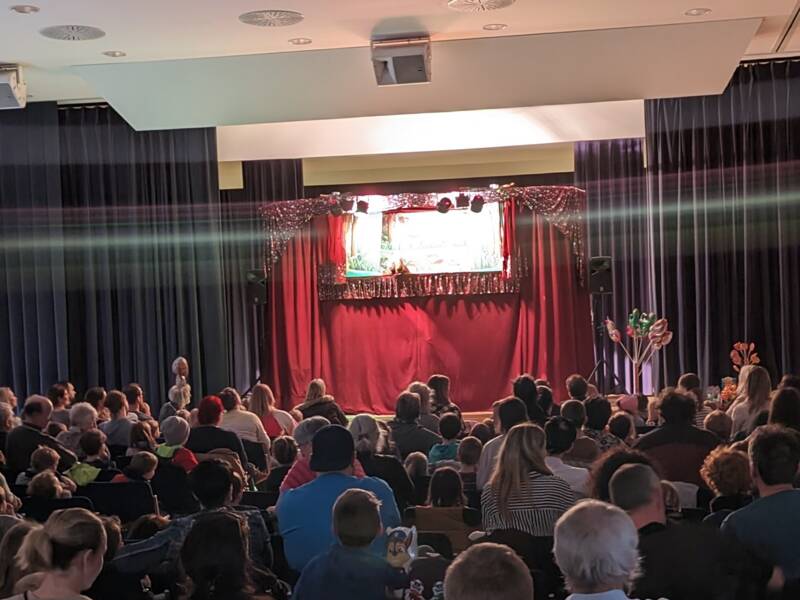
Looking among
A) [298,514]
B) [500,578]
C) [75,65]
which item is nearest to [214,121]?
[75,65]

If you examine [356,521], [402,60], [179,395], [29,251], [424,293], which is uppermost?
[402,60]

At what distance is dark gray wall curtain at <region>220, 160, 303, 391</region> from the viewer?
12.8 meters

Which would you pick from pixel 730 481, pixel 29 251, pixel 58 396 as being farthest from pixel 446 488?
pixel 29 251

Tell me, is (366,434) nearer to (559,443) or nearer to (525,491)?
(559,443)

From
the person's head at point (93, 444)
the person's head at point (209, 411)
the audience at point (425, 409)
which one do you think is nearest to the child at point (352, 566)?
the person's head at point (93, 444)

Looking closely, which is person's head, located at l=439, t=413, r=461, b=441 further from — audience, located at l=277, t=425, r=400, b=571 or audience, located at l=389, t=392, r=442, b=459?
audience, located at l=277, t=425, r=400, b=571

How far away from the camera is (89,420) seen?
711 centimetres

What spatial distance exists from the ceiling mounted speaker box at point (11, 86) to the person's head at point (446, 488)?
22.2 feet

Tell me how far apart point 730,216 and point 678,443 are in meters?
6.48

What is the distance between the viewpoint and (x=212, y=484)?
3881 millimetres

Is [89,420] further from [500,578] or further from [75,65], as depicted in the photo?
[500,578]

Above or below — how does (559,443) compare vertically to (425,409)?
above

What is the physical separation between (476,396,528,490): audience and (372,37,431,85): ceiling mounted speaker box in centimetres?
407

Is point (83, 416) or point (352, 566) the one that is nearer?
point (352, 566)
